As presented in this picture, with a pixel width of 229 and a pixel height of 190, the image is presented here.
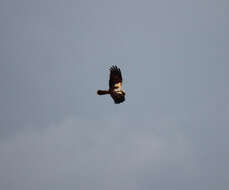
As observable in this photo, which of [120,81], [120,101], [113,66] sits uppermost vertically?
[113,66]

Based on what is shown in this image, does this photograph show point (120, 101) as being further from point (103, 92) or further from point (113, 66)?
point (113, 66)

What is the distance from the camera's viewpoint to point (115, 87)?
26719mm

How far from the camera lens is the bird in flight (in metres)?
26.2

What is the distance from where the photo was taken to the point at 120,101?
26422 mm

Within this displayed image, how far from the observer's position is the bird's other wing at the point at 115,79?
87.7ft

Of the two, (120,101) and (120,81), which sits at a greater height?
(120,81)

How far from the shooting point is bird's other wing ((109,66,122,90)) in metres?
26.7

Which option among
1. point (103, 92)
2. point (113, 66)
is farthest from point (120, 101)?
point (113, 66)

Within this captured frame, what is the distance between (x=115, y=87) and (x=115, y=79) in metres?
0.83

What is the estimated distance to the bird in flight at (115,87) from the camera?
85.9ft

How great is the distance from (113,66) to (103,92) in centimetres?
297

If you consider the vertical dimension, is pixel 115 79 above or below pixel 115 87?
above

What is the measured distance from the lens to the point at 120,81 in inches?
1057

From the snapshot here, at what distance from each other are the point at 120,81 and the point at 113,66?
1791 mm
